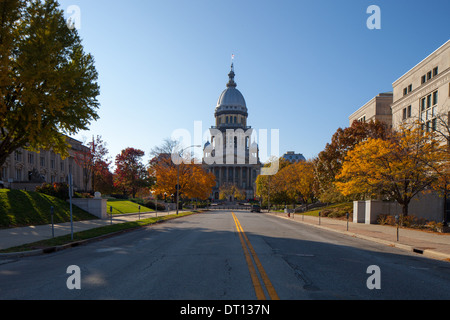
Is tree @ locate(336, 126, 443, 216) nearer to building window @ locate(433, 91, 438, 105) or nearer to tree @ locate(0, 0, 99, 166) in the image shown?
building window @ locate(433, 91, 438, 105)

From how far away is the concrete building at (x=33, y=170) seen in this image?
4175 cm

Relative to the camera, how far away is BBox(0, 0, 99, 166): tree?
17844 mm

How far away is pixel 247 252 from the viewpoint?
1130cm

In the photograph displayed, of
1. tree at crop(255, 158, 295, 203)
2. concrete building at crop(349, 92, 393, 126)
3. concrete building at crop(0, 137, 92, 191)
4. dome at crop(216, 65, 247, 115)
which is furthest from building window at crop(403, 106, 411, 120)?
dome at crop(216, 65, 247, 115)

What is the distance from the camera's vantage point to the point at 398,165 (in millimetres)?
24422

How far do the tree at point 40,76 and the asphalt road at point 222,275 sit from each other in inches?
413

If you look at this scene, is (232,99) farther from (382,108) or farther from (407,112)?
(407,112)

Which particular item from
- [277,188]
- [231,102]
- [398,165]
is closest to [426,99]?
[398,165]

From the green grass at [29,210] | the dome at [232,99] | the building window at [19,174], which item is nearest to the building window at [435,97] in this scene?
the green grass at [29,210]

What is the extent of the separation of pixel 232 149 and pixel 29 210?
11830cm

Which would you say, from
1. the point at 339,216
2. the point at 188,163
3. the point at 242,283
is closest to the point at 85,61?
the point at 242,283

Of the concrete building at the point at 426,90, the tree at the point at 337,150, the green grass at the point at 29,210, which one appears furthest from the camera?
the tree at the point at 337,150

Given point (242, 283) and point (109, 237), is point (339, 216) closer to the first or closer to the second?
point (109, 237)

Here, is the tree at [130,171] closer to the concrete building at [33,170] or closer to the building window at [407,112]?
the concrete building at [33,170]
